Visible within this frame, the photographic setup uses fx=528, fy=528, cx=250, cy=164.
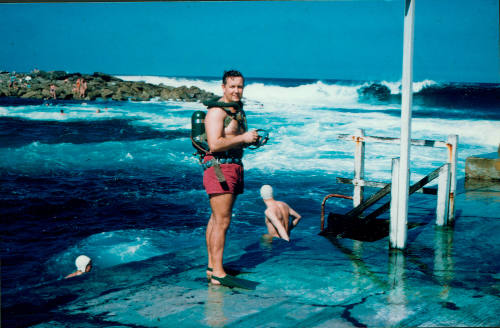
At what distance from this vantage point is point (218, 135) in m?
3.92

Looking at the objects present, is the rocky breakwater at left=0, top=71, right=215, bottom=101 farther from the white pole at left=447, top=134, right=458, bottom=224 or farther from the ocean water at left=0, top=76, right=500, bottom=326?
the white pole at left=447, top=134, right=458, bottom=224

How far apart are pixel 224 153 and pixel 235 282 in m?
1.05

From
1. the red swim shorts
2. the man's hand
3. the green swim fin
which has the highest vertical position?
the man's hand

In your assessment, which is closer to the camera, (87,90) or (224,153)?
(224,153)

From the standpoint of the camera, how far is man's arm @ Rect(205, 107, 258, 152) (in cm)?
389

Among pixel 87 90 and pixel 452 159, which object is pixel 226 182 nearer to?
pixel 452 159

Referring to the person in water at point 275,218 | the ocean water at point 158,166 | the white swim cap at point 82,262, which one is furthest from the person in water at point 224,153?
the white swim cap at point 82,262

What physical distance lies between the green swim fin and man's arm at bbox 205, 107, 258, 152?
1.09 m

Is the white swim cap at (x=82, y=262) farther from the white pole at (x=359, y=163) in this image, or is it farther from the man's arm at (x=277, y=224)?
the white pole at (x=359, y=163)

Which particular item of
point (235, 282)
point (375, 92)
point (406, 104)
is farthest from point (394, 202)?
point (375, 92)

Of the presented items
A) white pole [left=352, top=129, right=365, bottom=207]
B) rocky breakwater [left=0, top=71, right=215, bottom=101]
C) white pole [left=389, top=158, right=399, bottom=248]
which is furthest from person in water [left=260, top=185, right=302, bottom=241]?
rocky breakwater [left=0, top=71, right=215, bottom=101]

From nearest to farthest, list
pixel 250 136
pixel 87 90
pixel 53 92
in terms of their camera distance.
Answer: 1. pixel 250 136
2. pixel 53 92
3. pixel 87 90

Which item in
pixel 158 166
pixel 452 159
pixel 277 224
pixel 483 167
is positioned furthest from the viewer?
pixel 158 166

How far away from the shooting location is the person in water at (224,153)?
154 inches
